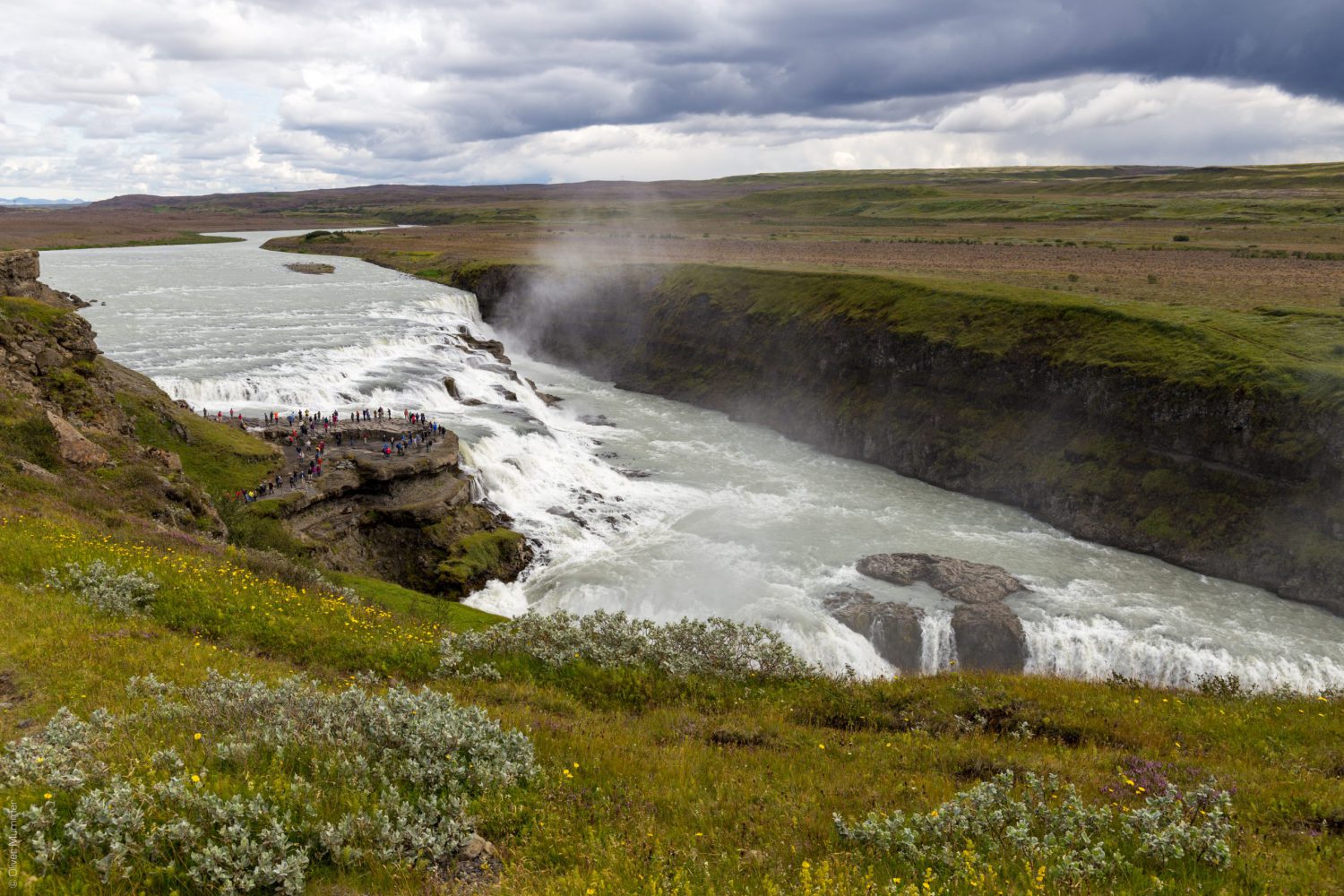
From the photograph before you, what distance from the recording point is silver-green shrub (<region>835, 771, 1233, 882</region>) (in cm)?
659

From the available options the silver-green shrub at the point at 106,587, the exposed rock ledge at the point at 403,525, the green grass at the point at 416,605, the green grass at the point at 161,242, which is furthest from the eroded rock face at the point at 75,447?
the green grass at the point at 161,242

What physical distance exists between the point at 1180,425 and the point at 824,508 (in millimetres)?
18135

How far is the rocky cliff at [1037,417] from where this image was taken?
111ft

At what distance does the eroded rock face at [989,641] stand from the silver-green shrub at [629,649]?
55.4 ft

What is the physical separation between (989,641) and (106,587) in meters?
26.3

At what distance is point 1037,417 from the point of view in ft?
Result: 147

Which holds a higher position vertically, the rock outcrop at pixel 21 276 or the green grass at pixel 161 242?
the green grass at pixel 161 242

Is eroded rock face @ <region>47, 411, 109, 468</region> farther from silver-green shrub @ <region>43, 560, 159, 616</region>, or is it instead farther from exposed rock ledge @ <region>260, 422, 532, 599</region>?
silver-green shrub @ <region>43, 560, 159, 616</region>

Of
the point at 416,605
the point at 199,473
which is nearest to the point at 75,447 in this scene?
the point at 199,473

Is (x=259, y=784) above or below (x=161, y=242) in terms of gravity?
below

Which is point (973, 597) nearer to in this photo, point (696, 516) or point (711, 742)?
point (696, 516)

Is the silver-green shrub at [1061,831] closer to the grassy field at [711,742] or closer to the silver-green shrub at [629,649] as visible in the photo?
the grassy field at [711,742]

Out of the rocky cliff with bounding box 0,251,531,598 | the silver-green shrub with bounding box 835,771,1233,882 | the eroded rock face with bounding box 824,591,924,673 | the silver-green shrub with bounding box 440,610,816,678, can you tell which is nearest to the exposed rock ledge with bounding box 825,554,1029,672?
the eroded rock face with bounding box 824,591,924,673

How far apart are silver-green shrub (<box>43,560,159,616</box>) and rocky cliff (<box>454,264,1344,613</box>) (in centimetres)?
3939
